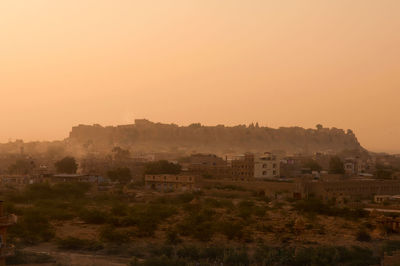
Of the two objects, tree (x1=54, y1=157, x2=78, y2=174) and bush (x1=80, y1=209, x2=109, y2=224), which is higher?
tree (x1=54, y1=157, x2=78, y2=174)

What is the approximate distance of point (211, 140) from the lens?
492 ft

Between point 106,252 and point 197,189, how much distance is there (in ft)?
79.3

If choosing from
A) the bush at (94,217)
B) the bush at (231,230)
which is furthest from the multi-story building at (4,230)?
the bush at (94,217)

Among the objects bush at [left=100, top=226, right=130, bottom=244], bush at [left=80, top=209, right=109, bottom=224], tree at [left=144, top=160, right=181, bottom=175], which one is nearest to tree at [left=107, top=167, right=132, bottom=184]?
tree at [left=144, top=160, right=181, bottom=175]

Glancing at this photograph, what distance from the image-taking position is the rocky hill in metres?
147

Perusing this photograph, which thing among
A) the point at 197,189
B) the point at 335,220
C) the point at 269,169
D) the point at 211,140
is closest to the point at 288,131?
the point at 211,140

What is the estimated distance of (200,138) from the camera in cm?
15088

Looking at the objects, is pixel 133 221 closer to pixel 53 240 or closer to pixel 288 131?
pixel 53 240

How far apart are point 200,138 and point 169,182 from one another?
105 metres

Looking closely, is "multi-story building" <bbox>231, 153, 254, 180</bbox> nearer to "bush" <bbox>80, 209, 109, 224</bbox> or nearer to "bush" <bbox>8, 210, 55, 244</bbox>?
"bush" <bbox>80, 209, 109, 224</bbox>

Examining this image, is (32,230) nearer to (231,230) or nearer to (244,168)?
(231,230)

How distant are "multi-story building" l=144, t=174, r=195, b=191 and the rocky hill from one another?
93000mm

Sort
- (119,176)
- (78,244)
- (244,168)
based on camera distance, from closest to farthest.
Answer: (78,244), (119,176), (244,168)

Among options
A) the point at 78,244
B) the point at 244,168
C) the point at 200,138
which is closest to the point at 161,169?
the point at 244,168
